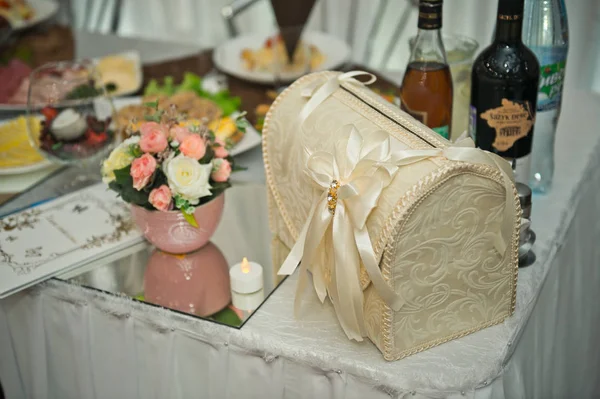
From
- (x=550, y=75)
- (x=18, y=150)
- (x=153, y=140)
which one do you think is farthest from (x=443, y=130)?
(x=18, y=150)

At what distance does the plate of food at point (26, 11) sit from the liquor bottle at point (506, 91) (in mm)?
1443

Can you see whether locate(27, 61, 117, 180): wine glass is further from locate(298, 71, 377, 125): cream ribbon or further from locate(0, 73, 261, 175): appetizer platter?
locate(298, 71, 377, 125): cream ribbon

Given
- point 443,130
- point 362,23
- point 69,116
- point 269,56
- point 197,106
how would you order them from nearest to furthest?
point 443,130
point 69,116
point 197,106
point 269,56
point 362,23

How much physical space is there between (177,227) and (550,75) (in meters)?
0.60

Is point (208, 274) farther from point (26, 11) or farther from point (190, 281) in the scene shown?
point (26, 11)

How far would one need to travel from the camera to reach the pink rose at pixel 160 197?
0.94 m

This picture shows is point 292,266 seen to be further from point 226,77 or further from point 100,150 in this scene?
point 226,77

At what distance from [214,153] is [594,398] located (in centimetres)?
95

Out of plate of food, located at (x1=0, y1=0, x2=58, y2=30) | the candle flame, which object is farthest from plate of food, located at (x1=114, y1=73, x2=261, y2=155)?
plate of food, located at (x1=0, y1=0, x2=58, y2=30)

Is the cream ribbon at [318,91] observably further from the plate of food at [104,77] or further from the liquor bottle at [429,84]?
the plate of food at [104,77]

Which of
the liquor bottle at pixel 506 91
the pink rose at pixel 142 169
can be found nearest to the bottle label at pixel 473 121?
the liquor bottle at pixel 506 91

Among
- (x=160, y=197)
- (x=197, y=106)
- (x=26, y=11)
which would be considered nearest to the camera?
(x=160, y=197)

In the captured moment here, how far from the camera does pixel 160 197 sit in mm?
939

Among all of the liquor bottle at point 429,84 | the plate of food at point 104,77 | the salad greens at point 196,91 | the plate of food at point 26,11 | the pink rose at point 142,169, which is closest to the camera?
the pink rose at point 142,169
